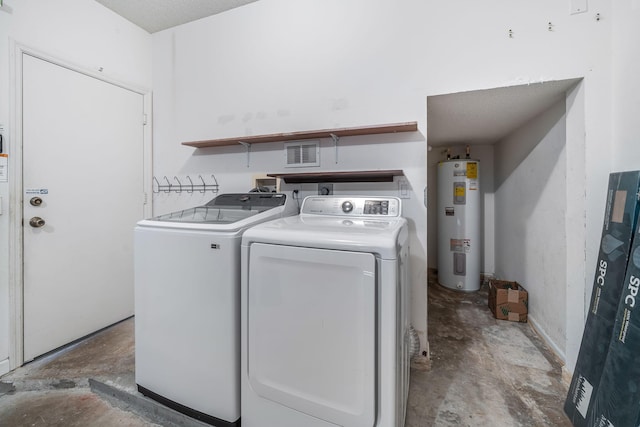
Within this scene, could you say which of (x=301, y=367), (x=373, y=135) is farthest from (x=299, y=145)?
(x=301, y=367)

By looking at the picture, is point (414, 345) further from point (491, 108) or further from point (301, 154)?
point (491, 108)

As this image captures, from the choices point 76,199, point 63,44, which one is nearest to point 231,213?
point 76,199

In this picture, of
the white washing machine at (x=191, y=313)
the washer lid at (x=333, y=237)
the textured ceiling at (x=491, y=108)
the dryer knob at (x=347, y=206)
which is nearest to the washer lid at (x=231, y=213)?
the white washing machine at (x=191, y=313)

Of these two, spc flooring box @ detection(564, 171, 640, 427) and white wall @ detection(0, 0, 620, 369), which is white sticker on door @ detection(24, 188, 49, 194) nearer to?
white wall @ detection(0, 0, 620, 369)

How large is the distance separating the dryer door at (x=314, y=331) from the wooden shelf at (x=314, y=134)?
100cm

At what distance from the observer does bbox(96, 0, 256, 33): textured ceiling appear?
2.21m

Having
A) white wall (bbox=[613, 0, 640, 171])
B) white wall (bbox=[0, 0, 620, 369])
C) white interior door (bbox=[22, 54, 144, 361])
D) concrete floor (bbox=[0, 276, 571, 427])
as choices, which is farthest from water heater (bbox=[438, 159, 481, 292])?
white interior door (bbox=[22, 54, 144, 361])

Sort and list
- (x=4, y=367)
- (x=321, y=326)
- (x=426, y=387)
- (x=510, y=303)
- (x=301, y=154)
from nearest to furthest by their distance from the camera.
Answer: (x=321, y=326)
(x=426, y=387)
(x=4, y=367)
(x=301, y=154)
(x=510, y=303)

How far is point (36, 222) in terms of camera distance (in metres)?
1.89

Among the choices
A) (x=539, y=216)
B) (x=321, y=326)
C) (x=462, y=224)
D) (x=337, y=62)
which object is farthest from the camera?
(x=462, y=224)

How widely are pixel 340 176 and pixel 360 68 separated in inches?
31.3

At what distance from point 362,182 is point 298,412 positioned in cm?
140

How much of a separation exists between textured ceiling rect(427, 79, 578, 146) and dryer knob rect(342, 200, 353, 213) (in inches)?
36.0

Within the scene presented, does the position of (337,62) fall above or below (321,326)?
above
